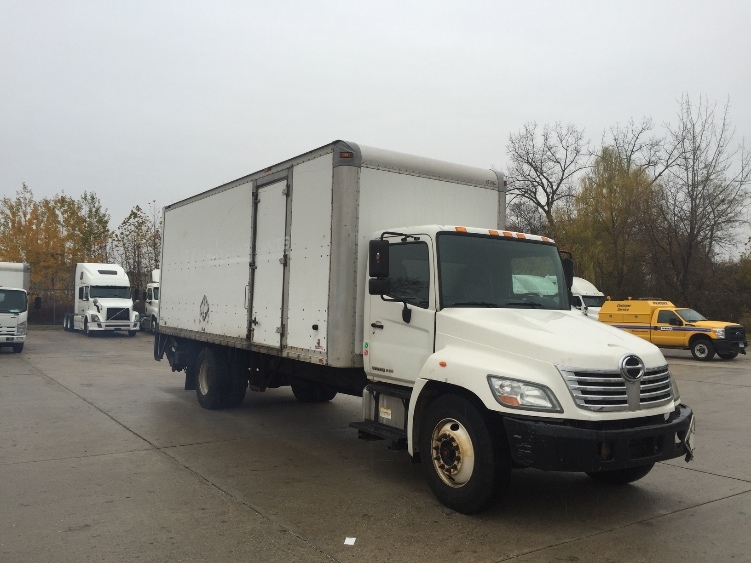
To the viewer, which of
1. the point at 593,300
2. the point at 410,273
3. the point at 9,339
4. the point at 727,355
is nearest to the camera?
the point at 410,273

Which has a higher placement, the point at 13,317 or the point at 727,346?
the point at 13,317

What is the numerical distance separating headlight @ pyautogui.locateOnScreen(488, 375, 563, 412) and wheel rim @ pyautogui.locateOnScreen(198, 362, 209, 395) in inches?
255

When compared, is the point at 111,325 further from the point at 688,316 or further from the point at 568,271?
the point at 568,271

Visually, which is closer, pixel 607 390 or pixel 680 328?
pixel 607 390

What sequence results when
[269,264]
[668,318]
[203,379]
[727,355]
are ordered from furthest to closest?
[668,318], [727,355], [203,379], [269,264]

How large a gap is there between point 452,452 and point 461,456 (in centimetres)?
13

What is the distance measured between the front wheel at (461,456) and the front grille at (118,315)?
27.1 m

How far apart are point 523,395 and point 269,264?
441 centimetres

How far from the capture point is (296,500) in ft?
19.4

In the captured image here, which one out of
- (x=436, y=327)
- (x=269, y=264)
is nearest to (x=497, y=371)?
(x=436, y=327)

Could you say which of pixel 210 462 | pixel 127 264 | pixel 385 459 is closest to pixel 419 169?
pixel 385 459

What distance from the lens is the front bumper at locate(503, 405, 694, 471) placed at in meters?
4.93

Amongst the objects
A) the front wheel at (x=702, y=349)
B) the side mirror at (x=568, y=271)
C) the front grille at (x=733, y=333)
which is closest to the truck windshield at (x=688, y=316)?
the front wheel at (x=702, y=349)

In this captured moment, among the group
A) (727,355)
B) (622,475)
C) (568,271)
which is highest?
(568,271)
